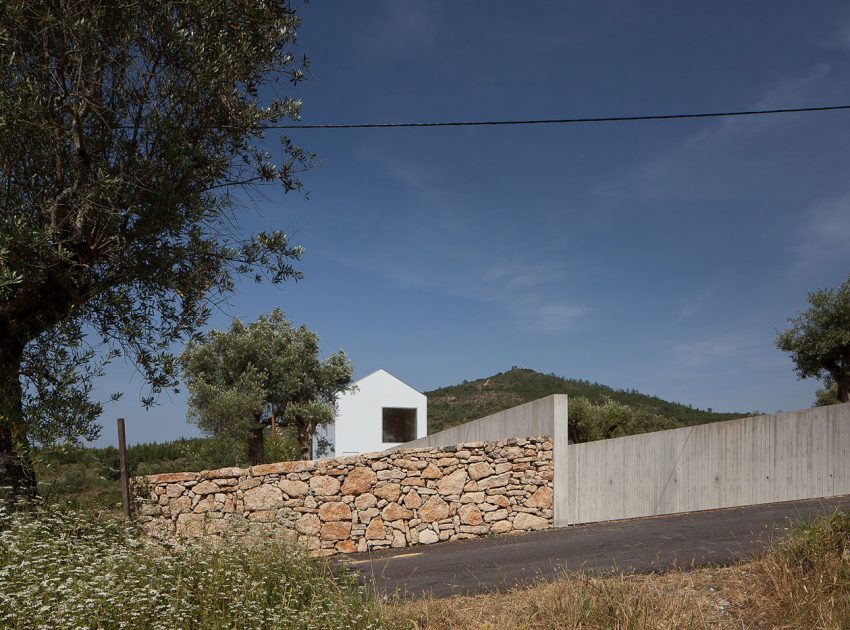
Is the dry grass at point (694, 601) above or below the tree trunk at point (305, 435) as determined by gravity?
above

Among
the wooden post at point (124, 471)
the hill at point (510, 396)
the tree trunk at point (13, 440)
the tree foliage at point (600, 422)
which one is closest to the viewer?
the tree trunk at point (13, 440)

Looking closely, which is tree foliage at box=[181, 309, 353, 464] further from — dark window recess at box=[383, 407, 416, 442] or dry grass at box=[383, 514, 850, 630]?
dry grass at box=[383, 514, 850, 630]

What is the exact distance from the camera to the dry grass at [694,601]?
18.0ft

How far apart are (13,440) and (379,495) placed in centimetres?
670

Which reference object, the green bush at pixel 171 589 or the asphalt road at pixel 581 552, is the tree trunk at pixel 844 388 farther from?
the green bush at pixel 171 589

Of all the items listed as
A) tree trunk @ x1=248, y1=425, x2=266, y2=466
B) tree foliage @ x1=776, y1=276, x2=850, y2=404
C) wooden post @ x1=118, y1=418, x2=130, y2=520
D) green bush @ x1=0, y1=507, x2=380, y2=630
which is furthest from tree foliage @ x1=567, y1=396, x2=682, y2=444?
green bush @ x1=0, y1=507, x2=380, y2=630

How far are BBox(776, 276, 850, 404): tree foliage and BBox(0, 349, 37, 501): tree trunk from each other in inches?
976

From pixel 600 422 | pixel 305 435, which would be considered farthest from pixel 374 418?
pixel 600 422

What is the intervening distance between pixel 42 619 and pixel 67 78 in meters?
5.72

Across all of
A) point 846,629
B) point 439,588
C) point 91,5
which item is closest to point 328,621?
→ point 439,588

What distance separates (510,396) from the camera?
54.1 meters

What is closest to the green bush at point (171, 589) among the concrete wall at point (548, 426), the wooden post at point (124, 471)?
the wooden post at point (124, 471)

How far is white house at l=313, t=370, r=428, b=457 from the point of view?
101ft

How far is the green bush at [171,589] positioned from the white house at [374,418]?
23105mm
